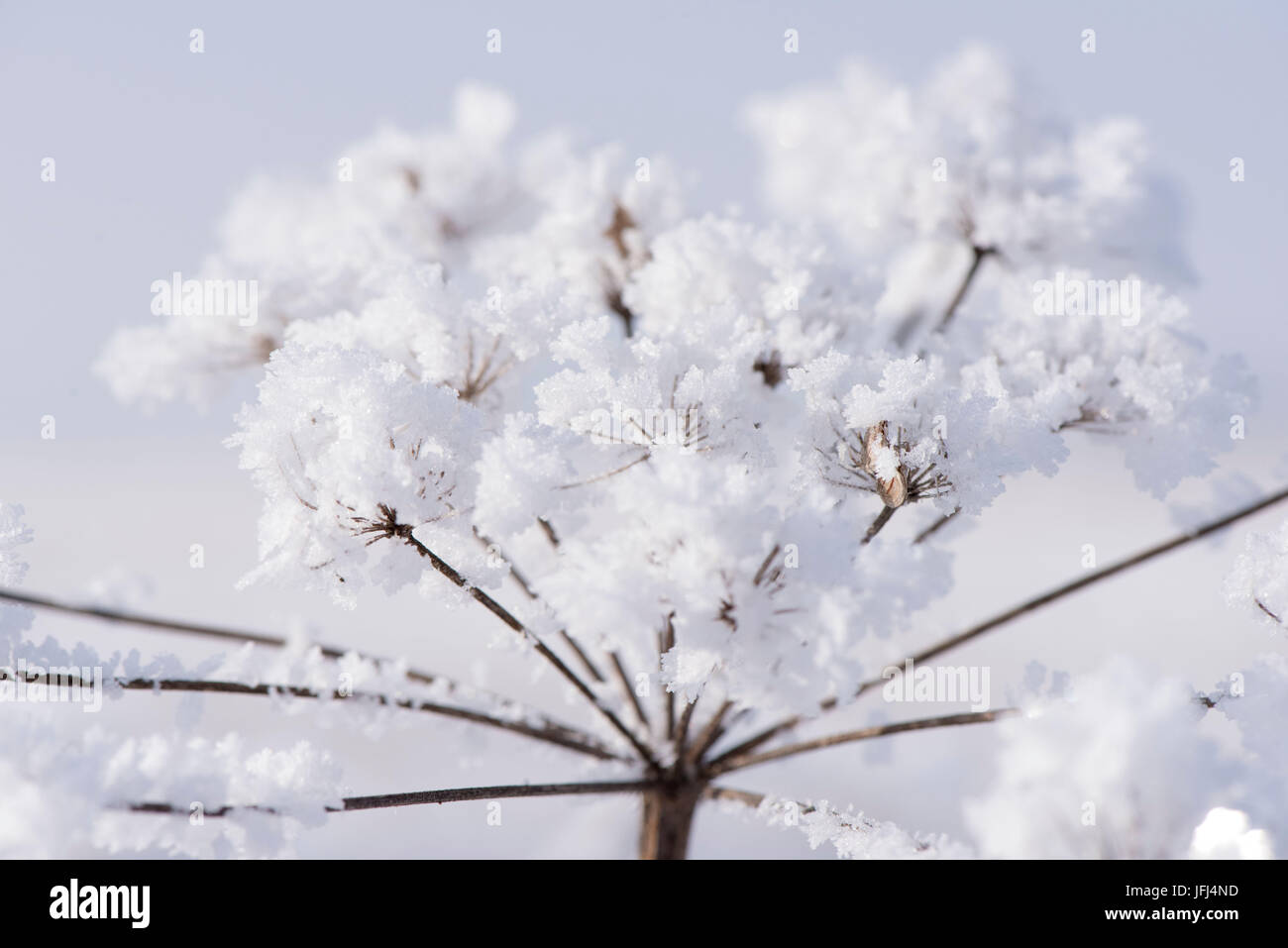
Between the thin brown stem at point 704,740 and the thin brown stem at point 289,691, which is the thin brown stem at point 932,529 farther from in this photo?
the thin brown stem at point 289,691

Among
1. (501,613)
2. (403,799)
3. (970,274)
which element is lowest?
(403,799)

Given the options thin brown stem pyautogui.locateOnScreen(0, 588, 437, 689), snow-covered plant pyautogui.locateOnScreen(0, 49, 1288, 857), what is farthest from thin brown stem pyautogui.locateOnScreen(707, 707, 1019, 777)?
thin brown stem pyautogui.locateOnScreen(0, 588, 437, 689)

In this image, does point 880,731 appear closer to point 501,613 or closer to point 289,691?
point 501,613

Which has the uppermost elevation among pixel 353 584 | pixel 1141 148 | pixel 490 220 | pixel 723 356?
pixel 490 220

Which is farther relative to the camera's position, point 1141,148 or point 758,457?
point 1141,148

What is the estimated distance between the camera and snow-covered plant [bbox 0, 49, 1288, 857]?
0.56 metres

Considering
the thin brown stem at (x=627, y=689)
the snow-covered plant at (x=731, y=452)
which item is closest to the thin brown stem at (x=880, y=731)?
the snow-covered plant at (x=731, y=452)

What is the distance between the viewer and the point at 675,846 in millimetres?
1020

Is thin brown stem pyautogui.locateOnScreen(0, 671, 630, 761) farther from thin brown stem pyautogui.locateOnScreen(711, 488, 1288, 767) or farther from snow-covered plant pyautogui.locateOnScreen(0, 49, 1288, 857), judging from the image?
thin brown stem pyautogui.locateOnScreen(711, 488, 1288, 767)

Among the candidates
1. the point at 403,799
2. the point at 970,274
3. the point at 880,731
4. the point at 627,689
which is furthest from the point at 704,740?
the point at 970,274

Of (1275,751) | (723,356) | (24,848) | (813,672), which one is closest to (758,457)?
(723,356)

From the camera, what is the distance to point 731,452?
2.38ft
